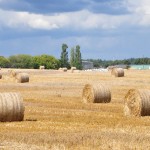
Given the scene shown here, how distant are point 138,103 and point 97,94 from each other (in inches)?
291

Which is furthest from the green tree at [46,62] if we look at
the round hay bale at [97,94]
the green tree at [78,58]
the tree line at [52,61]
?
the round hay bale at [97,94]

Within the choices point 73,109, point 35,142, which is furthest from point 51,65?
point 35,142

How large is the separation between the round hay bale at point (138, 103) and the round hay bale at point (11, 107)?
603 centimetres

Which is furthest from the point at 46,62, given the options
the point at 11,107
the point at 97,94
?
the point at 11,107

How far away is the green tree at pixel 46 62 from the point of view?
183050 mm

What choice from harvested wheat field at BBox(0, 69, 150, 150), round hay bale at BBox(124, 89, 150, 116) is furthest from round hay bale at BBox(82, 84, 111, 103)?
round hay bale at BBox(124, 89, 150, 116)

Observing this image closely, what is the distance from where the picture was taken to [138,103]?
2362 centimetres

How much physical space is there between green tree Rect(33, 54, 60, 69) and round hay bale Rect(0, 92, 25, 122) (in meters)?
161

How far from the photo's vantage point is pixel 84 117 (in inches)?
901

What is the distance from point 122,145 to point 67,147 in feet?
5.75

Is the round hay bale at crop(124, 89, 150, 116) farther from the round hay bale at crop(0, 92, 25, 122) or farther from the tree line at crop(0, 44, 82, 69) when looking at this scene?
the tree line at crop(0, 44, 82, 69)

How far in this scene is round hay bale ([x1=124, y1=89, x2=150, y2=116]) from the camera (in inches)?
923

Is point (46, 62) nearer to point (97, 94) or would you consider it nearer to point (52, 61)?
point (52, 61)

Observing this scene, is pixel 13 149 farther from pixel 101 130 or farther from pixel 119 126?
pixel 119 126
